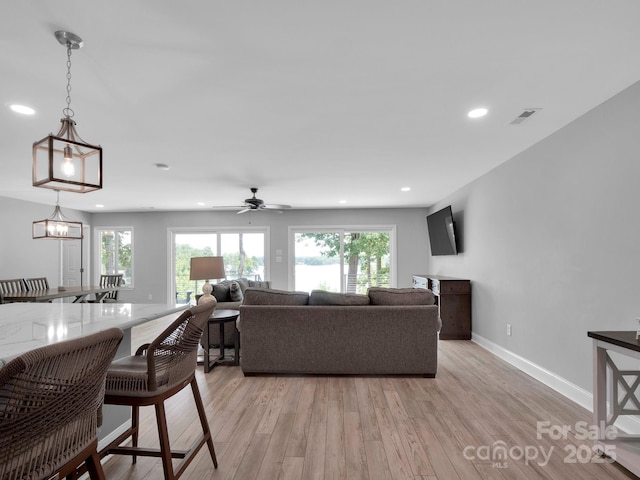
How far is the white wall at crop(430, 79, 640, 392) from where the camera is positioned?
2359mm

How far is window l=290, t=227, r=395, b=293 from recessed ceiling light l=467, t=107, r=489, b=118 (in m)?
5.06

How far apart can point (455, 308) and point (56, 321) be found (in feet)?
15.7

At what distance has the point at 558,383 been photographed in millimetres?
3020

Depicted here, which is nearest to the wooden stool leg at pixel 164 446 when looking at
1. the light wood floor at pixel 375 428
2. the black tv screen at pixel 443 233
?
the light wood floor at pixel 375 428

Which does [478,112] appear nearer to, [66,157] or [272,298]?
[272,298]

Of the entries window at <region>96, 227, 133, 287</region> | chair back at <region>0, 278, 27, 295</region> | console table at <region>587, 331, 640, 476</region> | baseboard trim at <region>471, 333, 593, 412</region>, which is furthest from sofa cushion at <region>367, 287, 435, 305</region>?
window at <region>96, 227, 133, 287</region>

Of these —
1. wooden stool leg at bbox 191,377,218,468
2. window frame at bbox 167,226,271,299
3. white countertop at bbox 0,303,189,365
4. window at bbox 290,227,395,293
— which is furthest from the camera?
window frame at bbox 167,226,271,299

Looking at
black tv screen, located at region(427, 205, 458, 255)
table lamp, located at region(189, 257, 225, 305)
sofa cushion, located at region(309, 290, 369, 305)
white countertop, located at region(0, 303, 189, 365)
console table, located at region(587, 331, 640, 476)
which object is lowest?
console table, located at region(587, 331, 640, 476)

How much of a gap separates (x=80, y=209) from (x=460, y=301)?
324 inches

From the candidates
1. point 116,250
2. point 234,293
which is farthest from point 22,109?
point 116,250

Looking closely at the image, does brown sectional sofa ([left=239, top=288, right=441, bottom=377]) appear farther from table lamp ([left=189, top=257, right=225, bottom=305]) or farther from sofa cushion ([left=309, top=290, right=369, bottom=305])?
table lamp ([left=189, top=257, right=225, bottom=305])

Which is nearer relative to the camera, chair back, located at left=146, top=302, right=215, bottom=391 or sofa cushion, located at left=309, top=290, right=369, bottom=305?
chair back, located at left=146, top=302, right=215, bottom=391

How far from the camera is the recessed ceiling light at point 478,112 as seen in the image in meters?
2.61

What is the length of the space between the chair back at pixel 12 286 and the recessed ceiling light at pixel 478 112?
6.50 m
